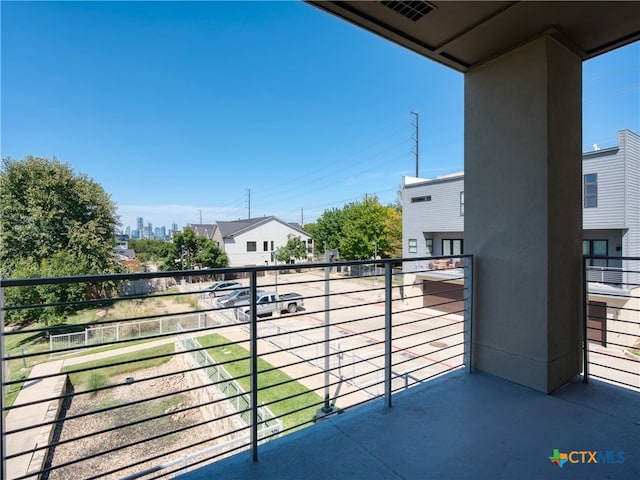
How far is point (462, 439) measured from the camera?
5.04ft

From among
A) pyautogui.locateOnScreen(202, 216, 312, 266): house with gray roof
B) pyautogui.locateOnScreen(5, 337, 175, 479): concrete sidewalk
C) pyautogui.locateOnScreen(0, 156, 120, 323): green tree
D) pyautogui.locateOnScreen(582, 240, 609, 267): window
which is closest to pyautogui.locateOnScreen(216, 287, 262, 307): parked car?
pyautogui.locateOnScreen(5, 337, 175, 479): concrete sidewalk

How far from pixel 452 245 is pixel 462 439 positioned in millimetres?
12400

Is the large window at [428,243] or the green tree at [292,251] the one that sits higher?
the large window at [428,243]

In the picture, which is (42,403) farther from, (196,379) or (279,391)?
(196,379)

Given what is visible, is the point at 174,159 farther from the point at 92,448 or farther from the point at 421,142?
the point at 92,448

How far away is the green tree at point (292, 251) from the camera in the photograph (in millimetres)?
22234

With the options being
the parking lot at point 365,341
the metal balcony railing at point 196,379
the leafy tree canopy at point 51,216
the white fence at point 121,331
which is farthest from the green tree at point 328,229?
the leafy tree canopy at point 51,216

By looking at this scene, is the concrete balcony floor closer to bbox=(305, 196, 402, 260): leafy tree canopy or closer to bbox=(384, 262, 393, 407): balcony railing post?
bbox=(384, 262, 393, 407): balcony railing post

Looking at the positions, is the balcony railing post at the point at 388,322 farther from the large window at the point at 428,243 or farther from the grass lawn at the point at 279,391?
the large window at the point at 428,243

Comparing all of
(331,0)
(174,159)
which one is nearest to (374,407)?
(331,0)

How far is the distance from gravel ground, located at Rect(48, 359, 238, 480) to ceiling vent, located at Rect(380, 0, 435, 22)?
16.7 ft

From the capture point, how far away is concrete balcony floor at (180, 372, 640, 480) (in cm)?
133

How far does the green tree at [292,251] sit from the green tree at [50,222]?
1064 cm

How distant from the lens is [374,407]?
1.85 metres
